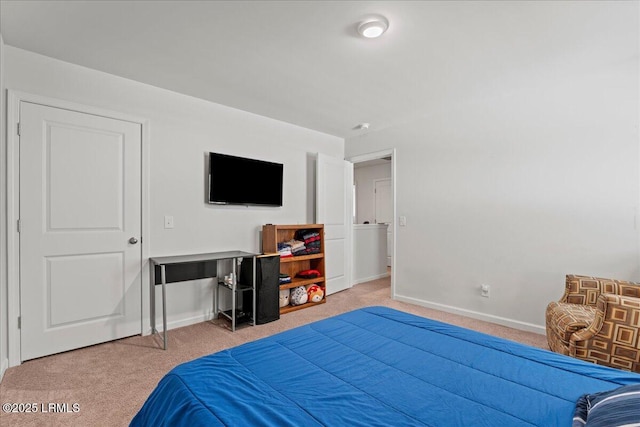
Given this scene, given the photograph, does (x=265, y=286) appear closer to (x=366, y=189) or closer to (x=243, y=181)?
(x=243, y=181)

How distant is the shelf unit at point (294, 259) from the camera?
146 inches

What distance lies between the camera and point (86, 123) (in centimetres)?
266

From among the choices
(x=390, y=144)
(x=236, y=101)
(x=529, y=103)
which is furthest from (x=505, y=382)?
(x=390, y=144)

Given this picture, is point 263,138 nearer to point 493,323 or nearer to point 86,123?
point 86,123

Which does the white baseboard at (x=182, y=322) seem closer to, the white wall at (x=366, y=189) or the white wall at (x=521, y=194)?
the white wall at (x=521, y=194)

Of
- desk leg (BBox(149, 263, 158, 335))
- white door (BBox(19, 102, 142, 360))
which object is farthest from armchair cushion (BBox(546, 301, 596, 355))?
white door (BBox(19, 102, 142, 360))

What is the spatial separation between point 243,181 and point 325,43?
6.13 ft

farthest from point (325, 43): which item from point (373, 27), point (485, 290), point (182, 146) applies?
point (485, 290)

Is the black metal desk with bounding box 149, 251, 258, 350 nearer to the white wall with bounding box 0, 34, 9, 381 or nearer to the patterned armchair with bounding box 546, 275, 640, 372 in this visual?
the white wall with bounding box 0, 34, 9, 381

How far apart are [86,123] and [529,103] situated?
4166 mm

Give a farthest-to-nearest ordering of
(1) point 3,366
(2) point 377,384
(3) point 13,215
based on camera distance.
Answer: (3) point 13,215
(1) point 3,366
(2) point 377,384

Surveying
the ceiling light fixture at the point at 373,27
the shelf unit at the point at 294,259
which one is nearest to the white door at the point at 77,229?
the shelf unit at the point at 294,259

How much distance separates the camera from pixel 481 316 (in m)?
3.48

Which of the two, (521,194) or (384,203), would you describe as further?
(384,203)
